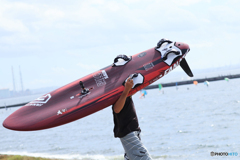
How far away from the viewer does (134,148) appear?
3385 mm

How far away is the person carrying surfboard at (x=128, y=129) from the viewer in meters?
3.37

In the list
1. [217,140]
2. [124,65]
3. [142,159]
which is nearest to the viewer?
[142,159]

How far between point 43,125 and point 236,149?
996cm

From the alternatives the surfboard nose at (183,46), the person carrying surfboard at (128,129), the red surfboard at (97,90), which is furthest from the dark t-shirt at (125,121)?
the surfboard nose at (183,46)

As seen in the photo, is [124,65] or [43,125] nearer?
[43,125]

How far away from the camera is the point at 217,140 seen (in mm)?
13445

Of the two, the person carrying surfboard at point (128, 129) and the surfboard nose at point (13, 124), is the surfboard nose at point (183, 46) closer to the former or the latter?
the person carrying surfboard at point (128, 129)

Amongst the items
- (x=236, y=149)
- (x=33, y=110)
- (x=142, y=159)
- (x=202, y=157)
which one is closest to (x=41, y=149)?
(x=202, y=157)

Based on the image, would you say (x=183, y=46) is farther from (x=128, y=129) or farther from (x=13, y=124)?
(x=13, y=124)

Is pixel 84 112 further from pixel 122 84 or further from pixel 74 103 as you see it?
pixel 122 84

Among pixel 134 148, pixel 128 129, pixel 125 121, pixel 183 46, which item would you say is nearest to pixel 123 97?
pixel 125 121

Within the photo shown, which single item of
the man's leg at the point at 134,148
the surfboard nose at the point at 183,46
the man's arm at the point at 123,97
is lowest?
the man's leg at the point at 134,148

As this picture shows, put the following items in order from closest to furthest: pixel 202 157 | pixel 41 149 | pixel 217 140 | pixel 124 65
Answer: pixel 124 65 → pixel 202 157 → pixel 217 140 → pixel 41 149

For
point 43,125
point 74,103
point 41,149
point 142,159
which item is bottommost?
point 41,149
